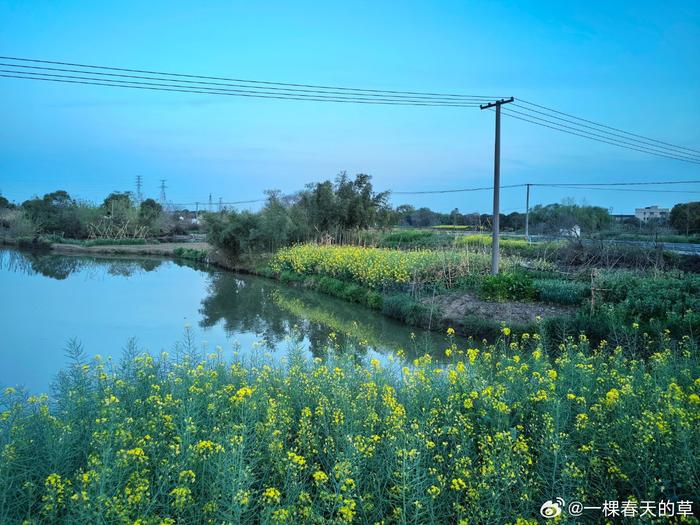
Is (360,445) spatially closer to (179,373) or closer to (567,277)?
(179,373)

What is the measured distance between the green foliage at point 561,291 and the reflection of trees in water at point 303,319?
10.9 feet

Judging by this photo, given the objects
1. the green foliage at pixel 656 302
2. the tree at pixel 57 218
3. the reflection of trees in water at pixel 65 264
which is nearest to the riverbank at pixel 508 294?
the green foliage at pixel 656 302

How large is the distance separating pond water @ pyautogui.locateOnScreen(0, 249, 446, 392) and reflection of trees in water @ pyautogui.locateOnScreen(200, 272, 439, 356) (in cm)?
3

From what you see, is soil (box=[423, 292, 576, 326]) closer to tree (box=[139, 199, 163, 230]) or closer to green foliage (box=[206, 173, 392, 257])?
green foliage (box=[206, 173, 392, 257])

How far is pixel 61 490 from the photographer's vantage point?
10.2 ft

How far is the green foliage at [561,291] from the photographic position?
13.0m

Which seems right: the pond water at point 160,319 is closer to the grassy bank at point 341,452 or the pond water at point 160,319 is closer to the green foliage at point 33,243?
the grassy bank at point 341,452

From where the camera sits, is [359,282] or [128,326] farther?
[359,282]

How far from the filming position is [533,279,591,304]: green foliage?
42.7 ft

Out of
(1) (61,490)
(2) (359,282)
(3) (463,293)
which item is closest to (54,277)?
(2) (359,282)

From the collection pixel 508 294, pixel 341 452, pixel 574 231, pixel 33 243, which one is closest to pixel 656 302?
pixel 508 294

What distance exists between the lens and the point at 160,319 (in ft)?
48.5

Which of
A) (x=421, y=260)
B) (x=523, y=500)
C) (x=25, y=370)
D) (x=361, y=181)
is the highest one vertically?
(x=361, y=181)

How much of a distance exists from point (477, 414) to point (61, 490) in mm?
3190
